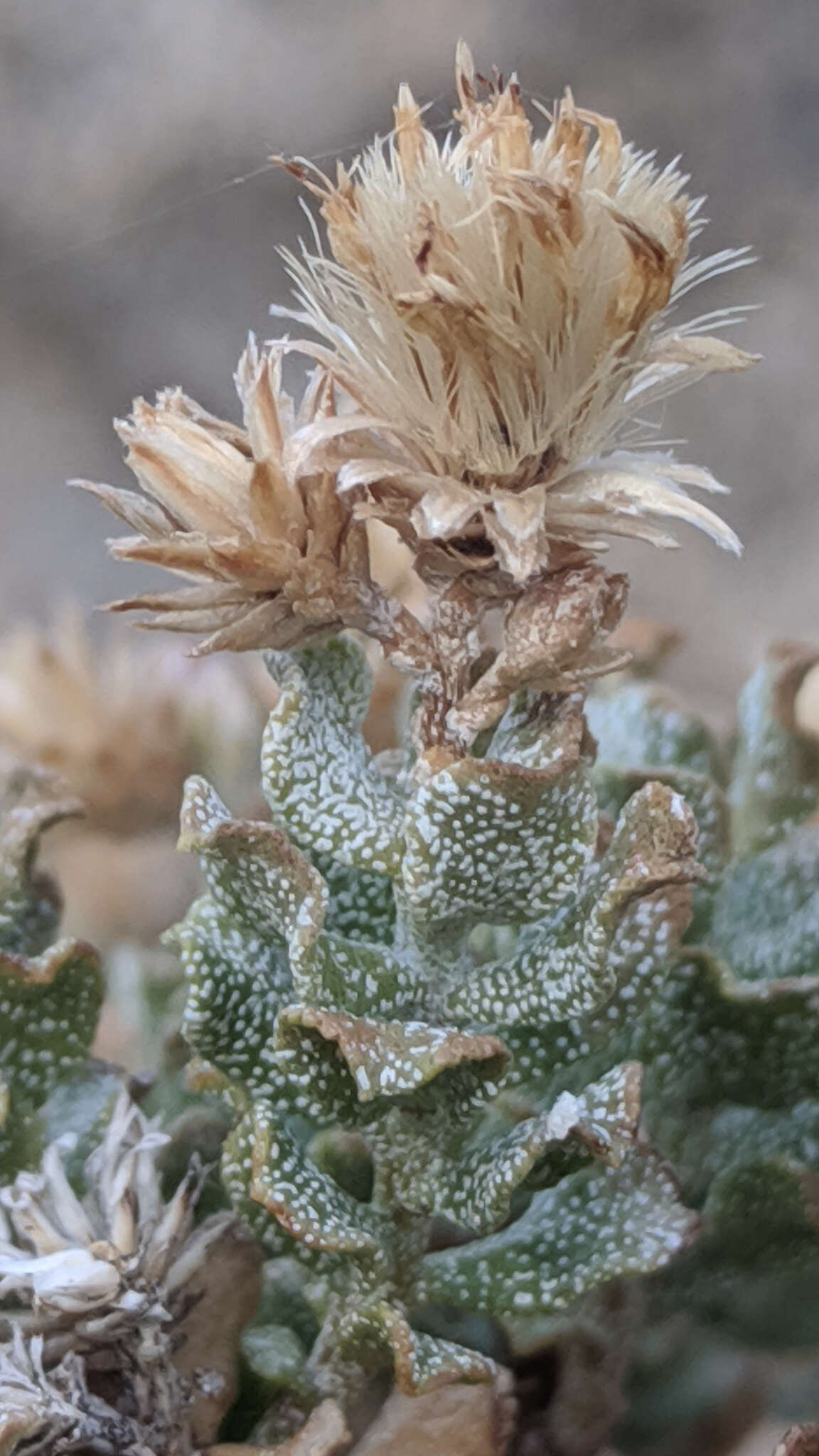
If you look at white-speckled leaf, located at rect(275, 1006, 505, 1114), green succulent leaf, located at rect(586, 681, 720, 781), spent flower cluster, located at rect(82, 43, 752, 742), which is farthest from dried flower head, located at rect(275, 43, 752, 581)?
green succulent leaf, located at rect(586, 681, 720, 781)

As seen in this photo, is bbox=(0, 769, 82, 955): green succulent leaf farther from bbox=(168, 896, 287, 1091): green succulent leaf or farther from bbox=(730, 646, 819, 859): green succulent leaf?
bbox=(730, 646, 819, 859): green succulent leaf

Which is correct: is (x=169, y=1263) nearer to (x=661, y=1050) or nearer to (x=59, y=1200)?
(x=59, y=1200)

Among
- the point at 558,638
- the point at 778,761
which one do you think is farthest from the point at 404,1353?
the point at 778,761

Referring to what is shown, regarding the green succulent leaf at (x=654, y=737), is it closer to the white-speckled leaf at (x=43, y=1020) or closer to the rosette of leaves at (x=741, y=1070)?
the rosette of leaves at (x=741, y=1070)

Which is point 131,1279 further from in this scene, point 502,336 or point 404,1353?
point 502,336

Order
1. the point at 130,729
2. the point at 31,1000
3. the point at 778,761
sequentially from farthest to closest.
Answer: the point at 130,729 < the point at 778,761 < the point at 31,1000

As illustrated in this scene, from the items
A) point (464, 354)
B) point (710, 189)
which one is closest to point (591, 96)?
point (710, 189)
